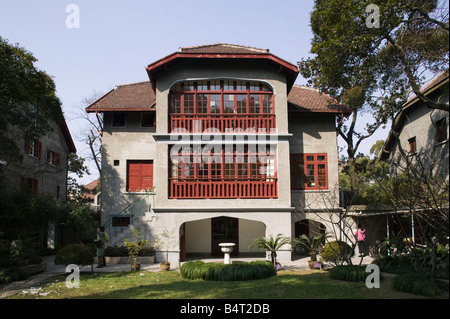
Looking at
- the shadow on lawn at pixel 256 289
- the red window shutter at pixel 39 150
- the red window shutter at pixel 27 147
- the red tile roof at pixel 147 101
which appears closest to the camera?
the shadow on lawn at pixel 256 289

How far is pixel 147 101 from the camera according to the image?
71.4 ft

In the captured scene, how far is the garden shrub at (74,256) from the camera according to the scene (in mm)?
14352

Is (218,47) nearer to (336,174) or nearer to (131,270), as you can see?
(336,174)

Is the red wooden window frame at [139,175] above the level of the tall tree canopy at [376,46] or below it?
below

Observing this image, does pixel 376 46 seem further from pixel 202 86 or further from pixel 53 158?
pixel 53 158

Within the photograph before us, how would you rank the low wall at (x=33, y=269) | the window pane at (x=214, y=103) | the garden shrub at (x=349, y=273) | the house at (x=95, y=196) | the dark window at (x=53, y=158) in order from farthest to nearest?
the house at (x=95, y=196) < the dark window at (x=53, y=158) < the window pane at (x=214, y=103) < the low wall at (x=33, y=269) < the garden shrub at (x=349, y=273)

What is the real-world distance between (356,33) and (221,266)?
1014 centimetres

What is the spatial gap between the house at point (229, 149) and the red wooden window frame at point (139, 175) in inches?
26.6

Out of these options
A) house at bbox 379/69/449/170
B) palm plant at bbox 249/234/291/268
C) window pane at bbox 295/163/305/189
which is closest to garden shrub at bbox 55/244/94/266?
palm plant at bbox 249/234/291/268

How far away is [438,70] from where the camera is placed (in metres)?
14.3

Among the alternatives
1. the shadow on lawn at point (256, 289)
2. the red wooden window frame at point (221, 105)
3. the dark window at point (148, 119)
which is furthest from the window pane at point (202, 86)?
the shadow on lawn at point (256, 289)

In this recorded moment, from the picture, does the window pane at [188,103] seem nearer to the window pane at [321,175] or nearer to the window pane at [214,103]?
the window pane at [214,103]

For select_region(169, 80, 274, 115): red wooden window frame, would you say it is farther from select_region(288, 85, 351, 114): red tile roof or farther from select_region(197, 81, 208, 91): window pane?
select_region(288, 85, 351, 114): red tile roof

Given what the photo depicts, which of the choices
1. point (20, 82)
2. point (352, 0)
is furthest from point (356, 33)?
point (20, 82)
